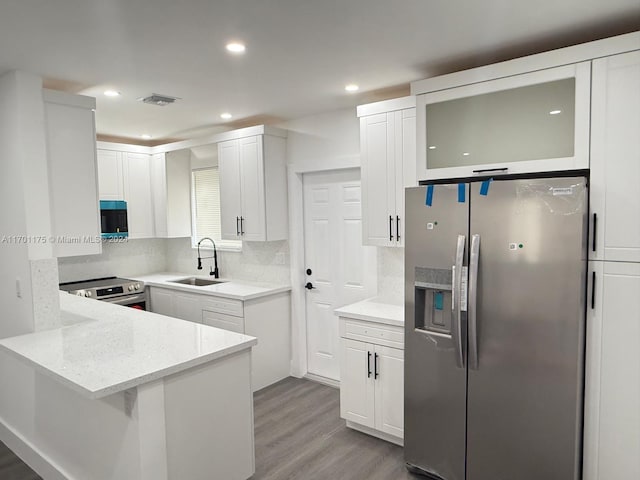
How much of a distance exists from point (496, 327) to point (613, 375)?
0.61 meters

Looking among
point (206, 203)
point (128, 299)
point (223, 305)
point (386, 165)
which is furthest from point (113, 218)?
point (386, 165)

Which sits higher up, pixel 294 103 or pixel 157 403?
pixel 294 103

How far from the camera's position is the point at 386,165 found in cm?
311

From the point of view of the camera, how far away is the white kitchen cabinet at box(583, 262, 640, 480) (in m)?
2.12

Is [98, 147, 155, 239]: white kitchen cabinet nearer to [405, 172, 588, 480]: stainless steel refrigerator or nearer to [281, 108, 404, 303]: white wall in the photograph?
[281, 108, 404, 303]: white wall

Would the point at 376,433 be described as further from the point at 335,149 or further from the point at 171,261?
the point at 171,261

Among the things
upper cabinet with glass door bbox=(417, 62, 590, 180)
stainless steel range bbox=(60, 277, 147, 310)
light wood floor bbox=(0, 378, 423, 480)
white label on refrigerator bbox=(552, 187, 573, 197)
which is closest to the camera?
white label on refrigerator bbox=(552, 187, 573, 197)

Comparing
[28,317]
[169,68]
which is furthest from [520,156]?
[28,317]

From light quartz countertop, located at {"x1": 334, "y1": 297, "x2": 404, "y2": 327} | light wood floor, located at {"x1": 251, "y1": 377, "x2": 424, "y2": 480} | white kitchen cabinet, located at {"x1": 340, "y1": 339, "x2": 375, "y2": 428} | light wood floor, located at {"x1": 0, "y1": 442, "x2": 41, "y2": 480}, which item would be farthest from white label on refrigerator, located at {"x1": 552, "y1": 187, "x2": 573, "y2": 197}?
light wood floor, located at {"x1": 0, "y1": 442, "x2": 41, "y2": 480}

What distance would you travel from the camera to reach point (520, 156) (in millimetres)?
2459

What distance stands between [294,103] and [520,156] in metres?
1.94

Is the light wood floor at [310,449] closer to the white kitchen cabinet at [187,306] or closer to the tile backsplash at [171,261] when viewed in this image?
the white kitchen cabinet at [187,306]

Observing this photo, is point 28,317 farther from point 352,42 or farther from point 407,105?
point 407,105

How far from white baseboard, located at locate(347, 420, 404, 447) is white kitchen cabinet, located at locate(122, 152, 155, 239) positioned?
11.1ft
